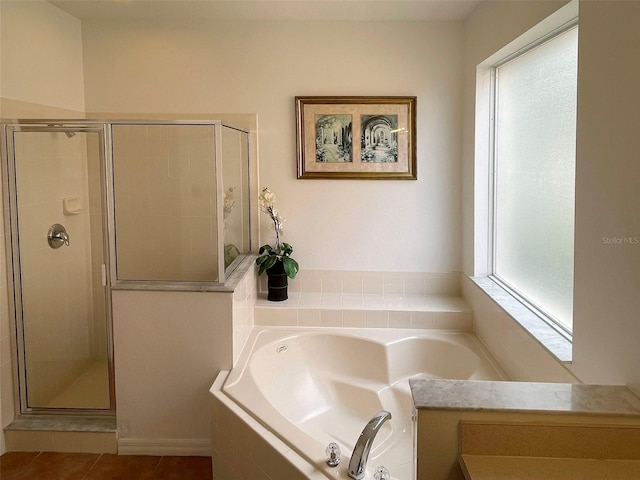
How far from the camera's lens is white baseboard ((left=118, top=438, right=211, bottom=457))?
2898 mm

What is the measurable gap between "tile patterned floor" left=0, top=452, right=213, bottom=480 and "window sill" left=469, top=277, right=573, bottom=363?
1.70 metres

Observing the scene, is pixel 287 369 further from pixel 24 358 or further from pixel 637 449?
pixel 637 449

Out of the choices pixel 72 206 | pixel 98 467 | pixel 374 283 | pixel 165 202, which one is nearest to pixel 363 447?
pixel 98 467

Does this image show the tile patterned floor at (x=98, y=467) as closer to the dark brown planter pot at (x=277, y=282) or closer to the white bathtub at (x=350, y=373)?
the white bathtub at (x=350, y=373)

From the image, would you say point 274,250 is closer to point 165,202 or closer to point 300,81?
point 165,202

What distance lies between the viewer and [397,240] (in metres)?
3.62

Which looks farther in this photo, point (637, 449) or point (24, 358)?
point (24, 358)

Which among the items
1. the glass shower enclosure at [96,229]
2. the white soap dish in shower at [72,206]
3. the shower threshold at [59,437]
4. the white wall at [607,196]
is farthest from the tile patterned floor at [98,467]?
the white wall at [607,196]

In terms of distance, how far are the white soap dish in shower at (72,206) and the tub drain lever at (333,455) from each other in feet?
7.25

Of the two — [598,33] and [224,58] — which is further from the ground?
[224,58]

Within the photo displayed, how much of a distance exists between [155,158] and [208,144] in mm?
497

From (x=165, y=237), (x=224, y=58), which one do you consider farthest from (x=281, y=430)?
(x=224, y=58)

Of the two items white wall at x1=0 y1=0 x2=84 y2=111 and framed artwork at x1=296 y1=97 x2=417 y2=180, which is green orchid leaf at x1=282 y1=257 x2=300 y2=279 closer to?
framed artwork at x1=296 y1=97 x2=417 y2=180

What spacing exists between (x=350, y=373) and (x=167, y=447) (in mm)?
1085
